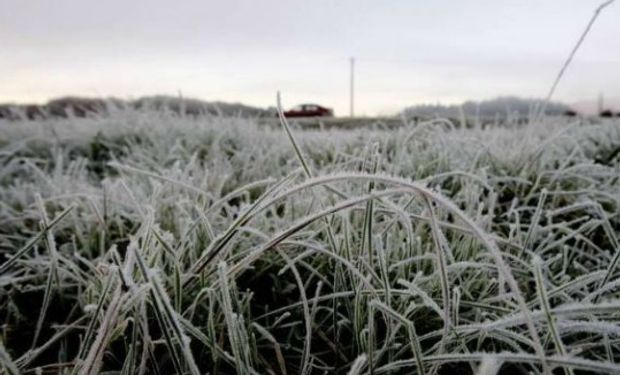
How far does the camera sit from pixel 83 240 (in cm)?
141

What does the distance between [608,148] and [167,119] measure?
2481mm

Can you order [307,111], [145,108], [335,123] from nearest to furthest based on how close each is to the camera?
[145,108], [335,123], [307,111]

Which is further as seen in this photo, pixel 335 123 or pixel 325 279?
pixel 335 123

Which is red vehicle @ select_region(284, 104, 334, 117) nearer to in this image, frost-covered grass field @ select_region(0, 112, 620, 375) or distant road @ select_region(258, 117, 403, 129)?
distant road @ select_region(258, 117, 403, 129)

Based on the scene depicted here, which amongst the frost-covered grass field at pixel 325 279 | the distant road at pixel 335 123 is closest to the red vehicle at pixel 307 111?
the distant road at pixel 335 123

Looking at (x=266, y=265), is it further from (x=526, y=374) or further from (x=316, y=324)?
(x=526, y=374)

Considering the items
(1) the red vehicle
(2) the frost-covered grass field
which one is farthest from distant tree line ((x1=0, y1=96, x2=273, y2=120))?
(1) the red vehicle

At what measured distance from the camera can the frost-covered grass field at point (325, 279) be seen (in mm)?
722

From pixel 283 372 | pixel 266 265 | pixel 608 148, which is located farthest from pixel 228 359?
pixel 608 148

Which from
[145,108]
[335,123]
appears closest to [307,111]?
[335,123]

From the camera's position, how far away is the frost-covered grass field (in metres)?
0.72

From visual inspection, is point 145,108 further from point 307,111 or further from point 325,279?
point 307,111

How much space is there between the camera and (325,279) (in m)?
1.02

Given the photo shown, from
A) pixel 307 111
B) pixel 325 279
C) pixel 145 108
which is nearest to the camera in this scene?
pixel 325 279
